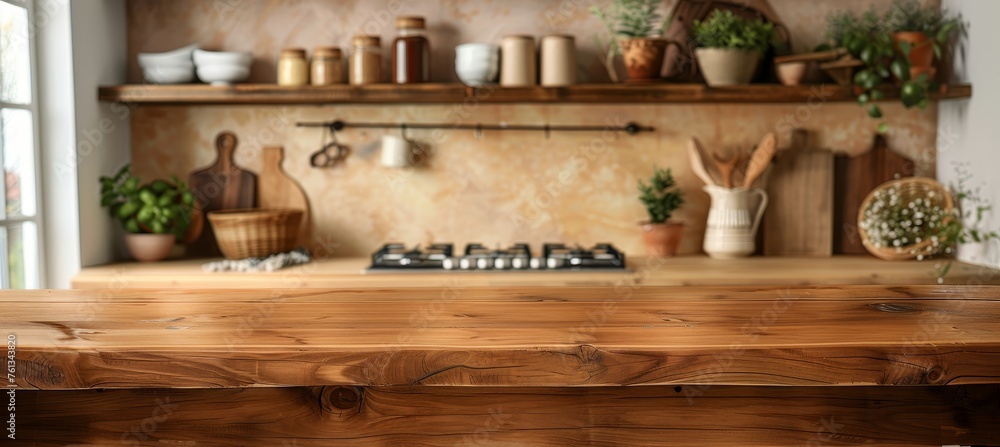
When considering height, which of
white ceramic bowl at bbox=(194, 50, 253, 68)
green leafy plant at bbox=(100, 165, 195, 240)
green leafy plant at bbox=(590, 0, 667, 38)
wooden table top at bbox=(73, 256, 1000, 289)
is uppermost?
green leafy plant at bbox=(590, 0, 667, 38)

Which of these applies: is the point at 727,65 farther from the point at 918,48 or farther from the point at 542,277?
the point at 542,277

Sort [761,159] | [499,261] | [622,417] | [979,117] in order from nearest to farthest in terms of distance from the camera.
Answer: [622,417] < [499,261] < [979,117] < [761,159]

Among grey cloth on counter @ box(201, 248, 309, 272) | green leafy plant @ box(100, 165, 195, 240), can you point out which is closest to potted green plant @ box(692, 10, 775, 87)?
grey cloth on counter @ box(201, 248, 309, 272)

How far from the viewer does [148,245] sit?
3.13 meters

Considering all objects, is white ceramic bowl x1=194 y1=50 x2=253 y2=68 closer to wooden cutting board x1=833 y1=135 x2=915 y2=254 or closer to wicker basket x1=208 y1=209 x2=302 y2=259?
wicker basket x1=208 y1=209 x2=302 y2=259

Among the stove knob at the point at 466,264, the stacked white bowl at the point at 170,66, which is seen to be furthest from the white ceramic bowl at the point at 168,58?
Answer: the stove knob at the point at 466,264

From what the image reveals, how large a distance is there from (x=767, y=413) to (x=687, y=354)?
0.73 ft

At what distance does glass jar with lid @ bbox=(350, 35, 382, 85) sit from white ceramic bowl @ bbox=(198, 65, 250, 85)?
0.45 meters

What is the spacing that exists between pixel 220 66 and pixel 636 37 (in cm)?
160

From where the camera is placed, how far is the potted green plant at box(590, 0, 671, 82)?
3098 millimetres

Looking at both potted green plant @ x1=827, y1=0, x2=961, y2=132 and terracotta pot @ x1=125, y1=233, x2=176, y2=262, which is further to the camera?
terracotta pot @ x1=125, y1=233, x2=176, y2=262

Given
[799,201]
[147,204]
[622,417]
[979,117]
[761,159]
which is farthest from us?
[799,201]

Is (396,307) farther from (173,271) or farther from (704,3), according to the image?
(704,3)

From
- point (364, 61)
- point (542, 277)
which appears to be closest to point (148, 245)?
point (364, 61)
